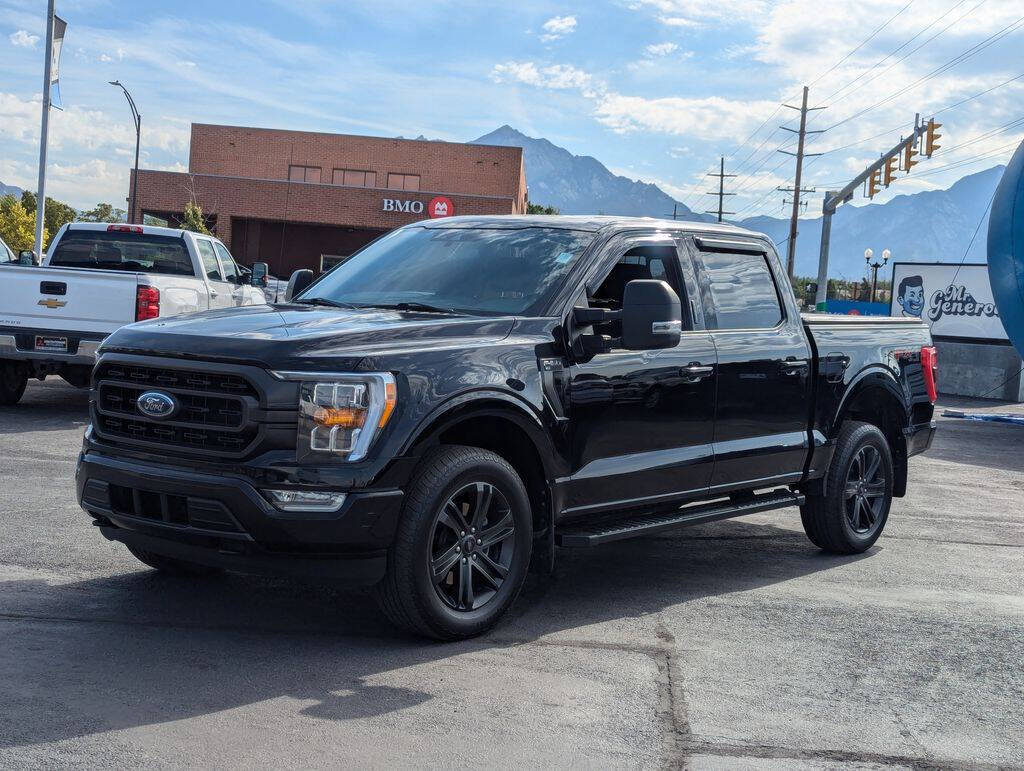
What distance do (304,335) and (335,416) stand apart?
1.38 ft

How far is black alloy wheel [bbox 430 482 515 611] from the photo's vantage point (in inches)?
207

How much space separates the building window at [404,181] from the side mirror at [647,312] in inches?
2361

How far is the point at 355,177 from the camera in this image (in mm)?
65125

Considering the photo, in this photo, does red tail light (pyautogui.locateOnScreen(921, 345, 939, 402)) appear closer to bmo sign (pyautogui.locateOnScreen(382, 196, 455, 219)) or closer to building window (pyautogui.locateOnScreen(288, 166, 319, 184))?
bmo sign (pyautogui.locateOnScreen(382, 196, 455, 219))

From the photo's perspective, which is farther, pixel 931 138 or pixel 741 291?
pixel 931 138

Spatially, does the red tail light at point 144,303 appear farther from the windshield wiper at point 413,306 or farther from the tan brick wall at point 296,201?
the tan brick wall at point 296,201

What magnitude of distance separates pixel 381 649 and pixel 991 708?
2.50 m

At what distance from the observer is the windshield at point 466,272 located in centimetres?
605

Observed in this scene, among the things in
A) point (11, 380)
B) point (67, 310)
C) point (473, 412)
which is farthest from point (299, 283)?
point (11, 380)

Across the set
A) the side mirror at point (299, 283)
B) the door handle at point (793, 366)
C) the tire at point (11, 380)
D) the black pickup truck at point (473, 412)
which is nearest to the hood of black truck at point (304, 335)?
the black pickup truck at point (473, 412)

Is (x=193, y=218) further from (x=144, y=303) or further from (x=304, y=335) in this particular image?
(x=304, y=335)

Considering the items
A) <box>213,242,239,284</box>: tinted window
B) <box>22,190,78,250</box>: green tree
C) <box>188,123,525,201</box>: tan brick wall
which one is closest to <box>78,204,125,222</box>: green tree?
<box>22,190,78,250</box>: green tree

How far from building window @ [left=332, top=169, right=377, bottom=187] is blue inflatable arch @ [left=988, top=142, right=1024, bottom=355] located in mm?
48556

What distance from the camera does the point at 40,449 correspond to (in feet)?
34.2
